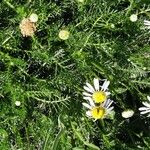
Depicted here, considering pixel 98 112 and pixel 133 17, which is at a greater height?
pixel 133 17

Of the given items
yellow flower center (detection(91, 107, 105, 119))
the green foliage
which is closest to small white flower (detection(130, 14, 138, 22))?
the green foliage

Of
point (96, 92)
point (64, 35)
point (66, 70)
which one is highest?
point (64, 35)

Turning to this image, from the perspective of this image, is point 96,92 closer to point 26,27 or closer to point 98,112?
point 98,112

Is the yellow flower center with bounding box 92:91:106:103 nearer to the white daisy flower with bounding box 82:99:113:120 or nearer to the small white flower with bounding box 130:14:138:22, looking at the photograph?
the white daisy flower with bounding box 82:99:113:120

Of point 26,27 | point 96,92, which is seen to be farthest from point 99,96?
point 26,27

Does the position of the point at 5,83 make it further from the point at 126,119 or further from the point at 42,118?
the point at 126,119

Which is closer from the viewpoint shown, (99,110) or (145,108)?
(99,110)
